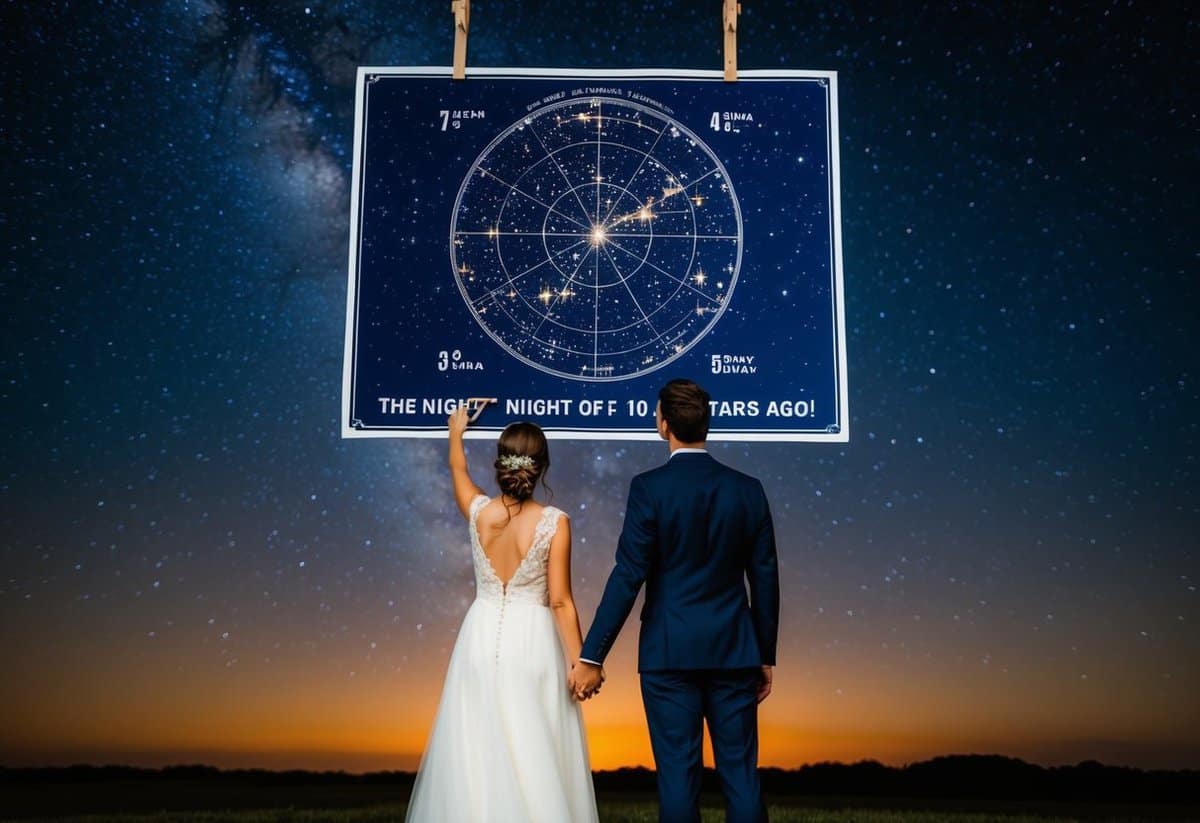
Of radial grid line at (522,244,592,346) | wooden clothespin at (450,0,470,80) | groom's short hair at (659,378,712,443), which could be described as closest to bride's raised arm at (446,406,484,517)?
radial grid line at (522,244,592,346)

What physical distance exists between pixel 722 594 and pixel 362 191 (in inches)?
92.5

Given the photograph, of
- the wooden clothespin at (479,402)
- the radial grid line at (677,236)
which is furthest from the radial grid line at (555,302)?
the wooden clothespin at (479,402)

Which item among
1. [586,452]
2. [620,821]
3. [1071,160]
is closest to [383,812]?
[620,821]

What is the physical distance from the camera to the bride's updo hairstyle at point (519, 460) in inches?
130

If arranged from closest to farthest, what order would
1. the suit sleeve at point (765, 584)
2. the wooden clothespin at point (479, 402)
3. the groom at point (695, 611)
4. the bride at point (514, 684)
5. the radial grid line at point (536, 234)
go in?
the groom at point (695, 611)
the suit sleeve at point (765, 584)
the bride at point (514, 684)
the wooden clothespin at point (479, 402)
the radial grid line at point (536, 234)

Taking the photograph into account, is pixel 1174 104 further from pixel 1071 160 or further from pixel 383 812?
pixel 383 812

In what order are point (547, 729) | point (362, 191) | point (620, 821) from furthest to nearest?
point (620, 821)
point (362, 191)
point (547, 729)

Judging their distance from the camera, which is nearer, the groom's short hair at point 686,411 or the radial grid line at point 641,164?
the groom's short hair at point 686,411

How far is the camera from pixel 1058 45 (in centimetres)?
556

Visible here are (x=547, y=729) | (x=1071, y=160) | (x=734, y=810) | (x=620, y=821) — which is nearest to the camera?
(x=734, y=810)

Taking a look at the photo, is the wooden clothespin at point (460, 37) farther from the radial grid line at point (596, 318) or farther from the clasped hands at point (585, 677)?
the clasped hands at point (585, 677)

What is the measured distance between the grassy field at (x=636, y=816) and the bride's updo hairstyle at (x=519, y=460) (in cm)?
261

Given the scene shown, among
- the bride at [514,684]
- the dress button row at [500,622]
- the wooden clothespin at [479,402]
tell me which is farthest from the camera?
the wooden clothespin at [479,402]

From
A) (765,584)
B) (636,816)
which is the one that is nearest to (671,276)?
Result: (765,584)
